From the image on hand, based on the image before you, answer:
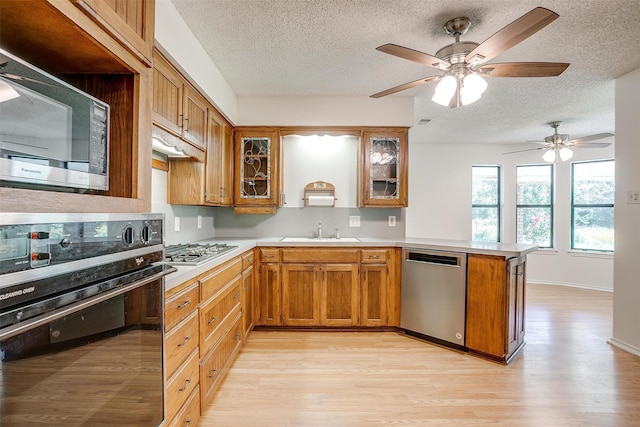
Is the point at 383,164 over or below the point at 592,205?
over

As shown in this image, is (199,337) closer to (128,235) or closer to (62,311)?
(128,235)

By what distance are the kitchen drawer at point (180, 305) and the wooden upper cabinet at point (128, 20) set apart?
0.97 meters

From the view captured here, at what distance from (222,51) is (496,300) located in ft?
9.89

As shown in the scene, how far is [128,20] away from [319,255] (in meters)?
2.36

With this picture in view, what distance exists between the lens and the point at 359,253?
3.04 metres

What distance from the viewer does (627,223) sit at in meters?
2.73

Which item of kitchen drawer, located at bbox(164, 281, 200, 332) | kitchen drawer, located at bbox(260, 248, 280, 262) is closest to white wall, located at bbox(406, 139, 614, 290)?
kitchen drawer, located at bbox(260, 248, 280, 262)

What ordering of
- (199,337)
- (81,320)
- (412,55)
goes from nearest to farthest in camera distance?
(81,320)
(199,337)
(412,55)

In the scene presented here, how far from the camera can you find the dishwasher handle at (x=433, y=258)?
2.66 m

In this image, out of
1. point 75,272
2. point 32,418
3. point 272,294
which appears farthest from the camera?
point 272,294

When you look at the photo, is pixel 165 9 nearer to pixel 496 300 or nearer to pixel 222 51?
pixel 222 51

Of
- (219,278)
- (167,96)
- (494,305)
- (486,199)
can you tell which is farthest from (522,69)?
(486,199)

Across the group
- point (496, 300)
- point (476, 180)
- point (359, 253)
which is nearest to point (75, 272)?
point (359, 253)

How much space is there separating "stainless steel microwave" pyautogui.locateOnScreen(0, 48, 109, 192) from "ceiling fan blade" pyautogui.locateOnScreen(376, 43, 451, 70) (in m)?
1.46
